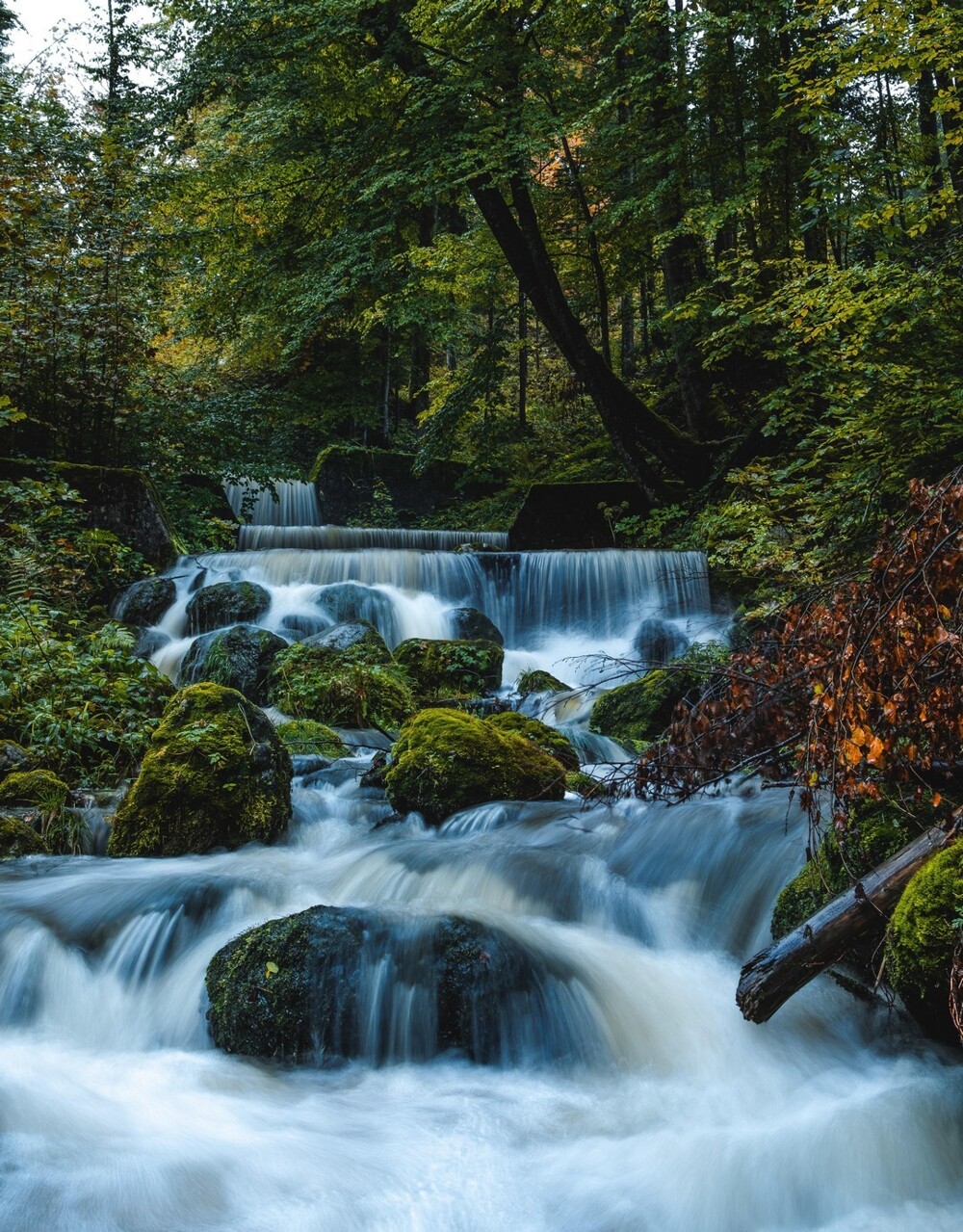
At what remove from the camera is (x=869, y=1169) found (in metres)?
3.09

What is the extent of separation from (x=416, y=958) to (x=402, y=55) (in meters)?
12.1

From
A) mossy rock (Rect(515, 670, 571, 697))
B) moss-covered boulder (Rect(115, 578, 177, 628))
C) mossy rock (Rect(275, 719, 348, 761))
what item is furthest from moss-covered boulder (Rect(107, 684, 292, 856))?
moss-covered boulder (Rect(115, 578, 177, 628))

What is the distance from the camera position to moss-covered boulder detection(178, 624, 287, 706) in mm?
9484

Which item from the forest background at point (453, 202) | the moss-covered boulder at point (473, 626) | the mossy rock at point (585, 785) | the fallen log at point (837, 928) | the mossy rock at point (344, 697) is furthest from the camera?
the moss-covered boulder at point (473, 626)

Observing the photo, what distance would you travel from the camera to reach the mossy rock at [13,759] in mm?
6562

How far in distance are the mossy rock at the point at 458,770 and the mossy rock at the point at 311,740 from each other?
4.32ft

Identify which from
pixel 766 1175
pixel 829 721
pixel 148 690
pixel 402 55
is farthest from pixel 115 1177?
pixel 402 55

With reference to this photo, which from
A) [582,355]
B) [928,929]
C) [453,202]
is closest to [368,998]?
[928,929]

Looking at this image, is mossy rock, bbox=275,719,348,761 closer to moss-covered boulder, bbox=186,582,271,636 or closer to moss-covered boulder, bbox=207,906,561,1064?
moss-covered boulder, bbox=186,582,271,636

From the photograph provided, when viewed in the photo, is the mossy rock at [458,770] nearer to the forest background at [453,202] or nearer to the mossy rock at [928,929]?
the forest background at [453,202]

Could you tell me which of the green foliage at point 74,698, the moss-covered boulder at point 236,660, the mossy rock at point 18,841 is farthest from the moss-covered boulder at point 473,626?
the mossy rock at point 18,841

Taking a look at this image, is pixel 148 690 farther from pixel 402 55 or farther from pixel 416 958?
pixel 402 55

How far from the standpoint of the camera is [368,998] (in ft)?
13.0

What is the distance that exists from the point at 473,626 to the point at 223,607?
321cm
